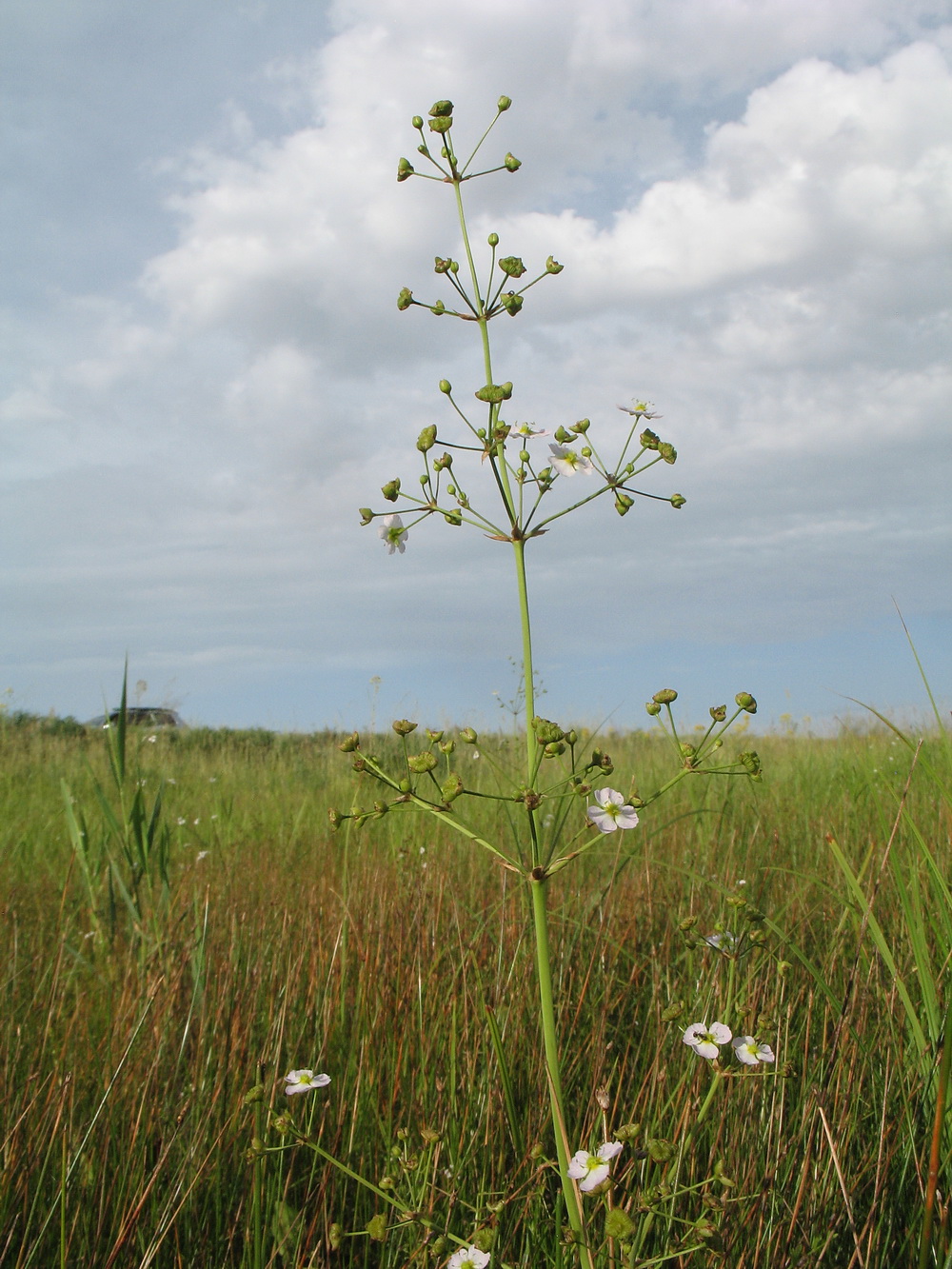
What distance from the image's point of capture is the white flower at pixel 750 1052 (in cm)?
146

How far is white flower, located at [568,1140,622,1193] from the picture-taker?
1224 millimetres

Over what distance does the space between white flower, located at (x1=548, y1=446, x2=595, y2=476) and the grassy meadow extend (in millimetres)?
821

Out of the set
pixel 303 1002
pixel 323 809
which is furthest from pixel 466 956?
pixel 323 809

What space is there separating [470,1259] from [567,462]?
4.06 feet

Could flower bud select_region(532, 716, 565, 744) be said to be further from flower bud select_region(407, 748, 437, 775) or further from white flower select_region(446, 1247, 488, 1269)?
white flower select_region(446, 1247, 488, 1269)

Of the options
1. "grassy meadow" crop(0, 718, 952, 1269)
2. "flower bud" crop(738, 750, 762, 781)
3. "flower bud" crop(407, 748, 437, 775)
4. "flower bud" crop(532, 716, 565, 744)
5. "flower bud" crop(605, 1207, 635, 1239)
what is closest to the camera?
"flower bud" crop(605, 1207, 635, 1239)

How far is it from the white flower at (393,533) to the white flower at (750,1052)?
1.07 meters

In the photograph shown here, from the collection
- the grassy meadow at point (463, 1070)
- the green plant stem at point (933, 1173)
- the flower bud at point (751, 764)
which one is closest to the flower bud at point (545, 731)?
the flower bud at point (751, 764)

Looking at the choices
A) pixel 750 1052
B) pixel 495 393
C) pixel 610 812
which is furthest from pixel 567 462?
pixel 750 1052

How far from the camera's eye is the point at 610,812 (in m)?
1.37

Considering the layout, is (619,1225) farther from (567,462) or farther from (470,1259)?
(567,462)

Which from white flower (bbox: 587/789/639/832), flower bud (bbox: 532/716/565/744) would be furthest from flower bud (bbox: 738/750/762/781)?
flower bud (bbox: 532/716/565/744)

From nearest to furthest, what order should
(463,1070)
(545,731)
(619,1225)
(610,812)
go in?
(619,1225) < (545,731) < (610,812) < (463,1070)

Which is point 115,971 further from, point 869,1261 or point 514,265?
point 514,265
